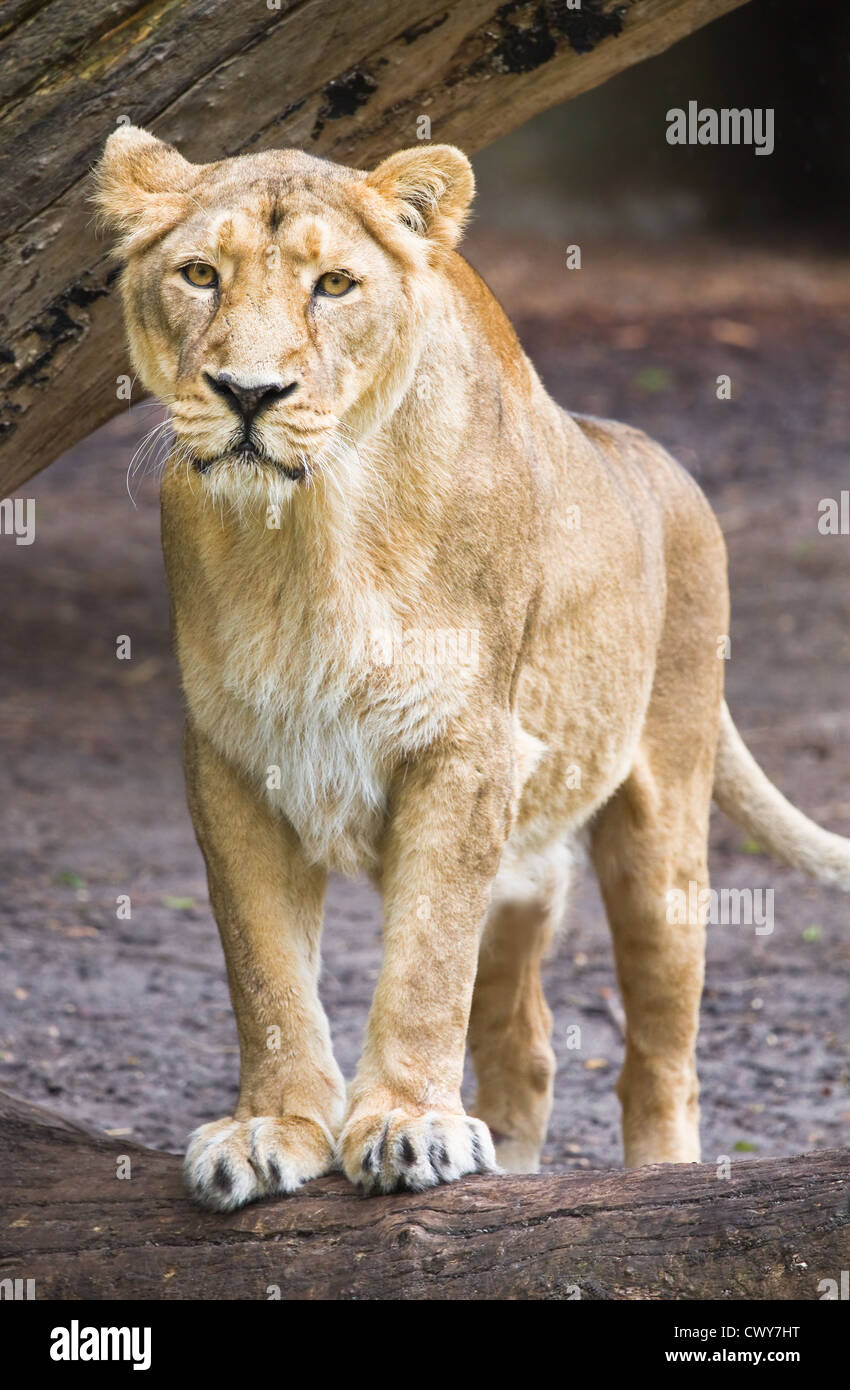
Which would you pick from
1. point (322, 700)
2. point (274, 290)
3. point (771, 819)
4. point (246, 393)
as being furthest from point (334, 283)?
point (771, 819)

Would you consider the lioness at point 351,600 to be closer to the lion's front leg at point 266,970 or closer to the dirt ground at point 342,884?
the lion's front leg at point 266,970

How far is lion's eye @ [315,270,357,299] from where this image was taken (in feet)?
9.59

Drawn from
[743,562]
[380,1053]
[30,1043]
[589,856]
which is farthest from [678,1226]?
[743,562]

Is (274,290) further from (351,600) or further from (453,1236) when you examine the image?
(453,1236)

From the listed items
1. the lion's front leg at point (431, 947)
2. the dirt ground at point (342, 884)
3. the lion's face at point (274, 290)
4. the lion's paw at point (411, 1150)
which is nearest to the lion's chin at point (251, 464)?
the lion's face at point (274, 290)

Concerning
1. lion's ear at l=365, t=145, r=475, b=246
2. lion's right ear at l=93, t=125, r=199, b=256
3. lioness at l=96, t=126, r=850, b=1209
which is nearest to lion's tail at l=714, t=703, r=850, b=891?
lioness at l=96, t=126, r=850, b=1209

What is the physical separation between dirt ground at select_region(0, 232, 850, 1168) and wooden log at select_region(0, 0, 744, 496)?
225 centimetres

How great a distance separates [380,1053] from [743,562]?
8128 millimetres

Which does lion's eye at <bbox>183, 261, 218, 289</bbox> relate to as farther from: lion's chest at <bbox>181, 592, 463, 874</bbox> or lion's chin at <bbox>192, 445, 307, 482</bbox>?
lion's chest at <bbox>181, 592, 463, 874</bbox>

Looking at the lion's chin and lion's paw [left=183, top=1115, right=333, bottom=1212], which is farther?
lion's paw [left=183, top=1115, right=333, bottom=1212]

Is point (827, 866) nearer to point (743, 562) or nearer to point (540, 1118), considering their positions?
point (540, 1118)

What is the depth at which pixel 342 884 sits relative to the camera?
7.46 metres

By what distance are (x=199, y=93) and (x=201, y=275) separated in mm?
801

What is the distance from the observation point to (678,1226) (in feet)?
8.66
